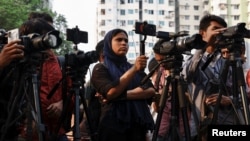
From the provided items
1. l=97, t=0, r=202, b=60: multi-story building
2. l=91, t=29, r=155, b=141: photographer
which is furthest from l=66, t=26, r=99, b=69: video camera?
l=97, t=0, r=202, b=60: multi-story building

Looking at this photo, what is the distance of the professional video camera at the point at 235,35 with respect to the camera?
2.66m

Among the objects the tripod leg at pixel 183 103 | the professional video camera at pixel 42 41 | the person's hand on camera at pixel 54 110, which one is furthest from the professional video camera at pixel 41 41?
the tripod leg at pixel 183 103

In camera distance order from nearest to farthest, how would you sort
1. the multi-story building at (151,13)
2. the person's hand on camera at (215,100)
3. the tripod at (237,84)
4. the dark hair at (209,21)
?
1. the tripod at (237,84)
2. the person's hand on camera at (215,100)
3. the dark hair at (209,21)
4. the multi-story building at (151,13)

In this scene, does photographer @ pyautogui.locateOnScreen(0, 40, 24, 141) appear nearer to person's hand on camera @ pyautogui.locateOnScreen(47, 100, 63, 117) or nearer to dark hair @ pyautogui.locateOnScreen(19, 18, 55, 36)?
person's hand on camera @ pyautogui.locateOnScreen(47, 100, 63, 117)

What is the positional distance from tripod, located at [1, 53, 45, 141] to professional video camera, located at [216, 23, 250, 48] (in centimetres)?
116

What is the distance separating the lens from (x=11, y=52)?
2438 millimetres

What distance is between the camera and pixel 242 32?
2.66 meters

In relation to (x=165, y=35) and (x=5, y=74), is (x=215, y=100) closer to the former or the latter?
(x=165, y=35)

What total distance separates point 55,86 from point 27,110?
337mm

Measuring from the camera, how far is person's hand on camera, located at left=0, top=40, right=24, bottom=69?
8.01 ft

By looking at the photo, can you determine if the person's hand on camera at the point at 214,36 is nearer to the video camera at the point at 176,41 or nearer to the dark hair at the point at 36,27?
the video camera at the point at 176,41

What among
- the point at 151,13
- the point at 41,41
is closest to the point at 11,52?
the point at 41,41

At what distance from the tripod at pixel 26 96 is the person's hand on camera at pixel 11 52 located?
0.27 feet

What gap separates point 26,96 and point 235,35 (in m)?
1.32
